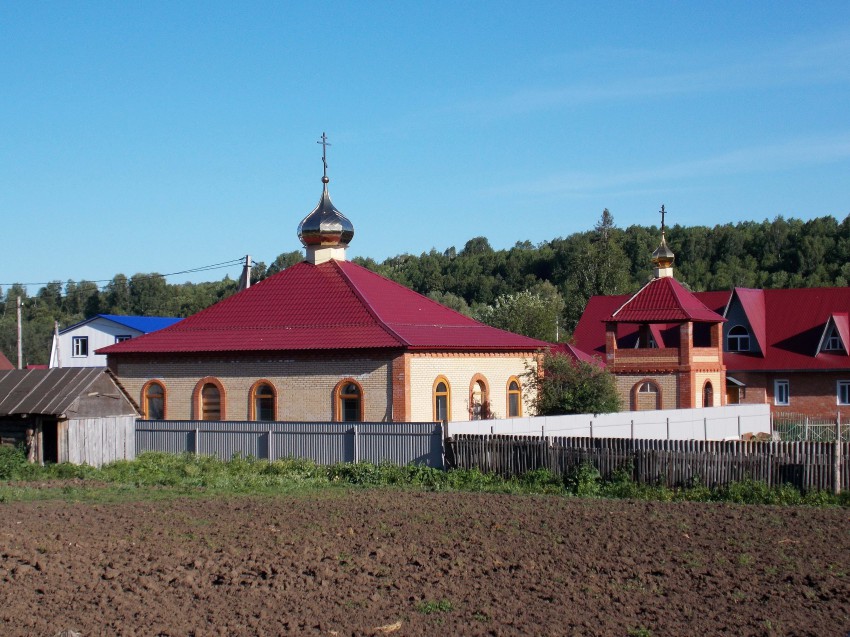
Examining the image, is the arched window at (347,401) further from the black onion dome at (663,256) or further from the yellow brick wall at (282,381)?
the black onion dome at (663,256)

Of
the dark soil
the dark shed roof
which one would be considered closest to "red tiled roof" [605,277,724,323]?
the dark shed roof

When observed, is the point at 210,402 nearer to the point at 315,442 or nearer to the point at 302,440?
the point at 302,440

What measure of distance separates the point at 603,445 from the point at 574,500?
221cm

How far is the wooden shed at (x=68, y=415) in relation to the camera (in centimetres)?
2594

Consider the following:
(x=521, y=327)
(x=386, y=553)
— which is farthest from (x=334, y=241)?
(x=521, y=327)

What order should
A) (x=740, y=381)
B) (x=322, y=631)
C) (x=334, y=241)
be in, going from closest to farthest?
(x=322, y=631) → (x=334, y=241) → (x=740, y=381)

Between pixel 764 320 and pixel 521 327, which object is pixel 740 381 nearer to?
pixel 764 320

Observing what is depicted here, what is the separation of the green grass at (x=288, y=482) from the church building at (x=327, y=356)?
10.8 feet

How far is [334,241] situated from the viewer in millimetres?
33938

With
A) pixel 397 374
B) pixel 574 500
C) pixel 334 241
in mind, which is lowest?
pixel 574 500

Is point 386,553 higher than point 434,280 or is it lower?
lower

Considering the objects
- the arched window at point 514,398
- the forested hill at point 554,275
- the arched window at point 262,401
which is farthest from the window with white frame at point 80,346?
the arched window at point 514,398

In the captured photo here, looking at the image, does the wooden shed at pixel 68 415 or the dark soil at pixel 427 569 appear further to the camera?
the wooden shed at pixel 68 415

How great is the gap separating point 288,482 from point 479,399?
29.3 ft
